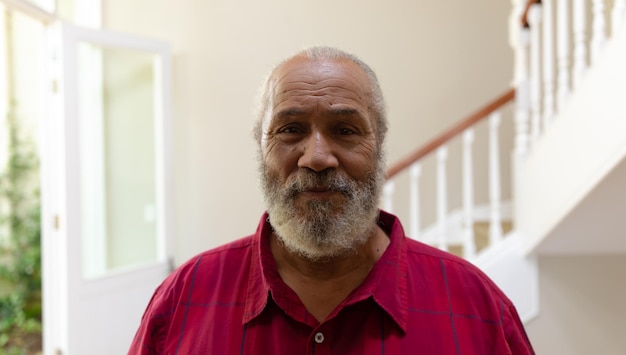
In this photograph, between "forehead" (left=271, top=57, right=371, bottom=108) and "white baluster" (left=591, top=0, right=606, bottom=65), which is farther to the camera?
"white baluster" (left=591, top=0, right=606, bottom=65)

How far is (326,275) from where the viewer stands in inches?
36.8

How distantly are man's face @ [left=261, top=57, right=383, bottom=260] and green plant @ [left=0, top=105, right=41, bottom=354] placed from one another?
4280 millimetres

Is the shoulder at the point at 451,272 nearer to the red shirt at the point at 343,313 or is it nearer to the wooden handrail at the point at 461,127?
the red shirt at the point at 343,313

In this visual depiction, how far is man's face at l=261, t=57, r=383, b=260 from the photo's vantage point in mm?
863

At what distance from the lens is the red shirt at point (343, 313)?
84cm

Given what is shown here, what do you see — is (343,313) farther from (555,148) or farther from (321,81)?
(555,148)

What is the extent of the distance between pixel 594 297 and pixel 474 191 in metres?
1.10

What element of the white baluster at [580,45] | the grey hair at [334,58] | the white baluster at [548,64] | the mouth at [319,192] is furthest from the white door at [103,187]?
the white baluster at [580,45]

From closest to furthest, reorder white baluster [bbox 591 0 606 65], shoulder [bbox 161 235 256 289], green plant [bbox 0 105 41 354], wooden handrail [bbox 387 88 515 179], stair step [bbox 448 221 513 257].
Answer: shoulder [bbox 161 235 256 289] → white baluster [bbox 591 0 606 65] → wooden handrail [bbox 387 88 515 179] → stair step [bbox 448 221 513 257] → green plant [bbox 0 105 41 354]

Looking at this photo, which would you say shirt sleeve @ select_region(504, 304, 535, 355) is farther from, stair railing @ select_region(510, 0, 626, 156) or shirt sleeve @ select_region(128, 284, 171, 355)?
stair railing @ select_region(510, 0, 626, 156)

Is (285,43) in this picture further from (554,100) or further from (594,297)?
(594,297)

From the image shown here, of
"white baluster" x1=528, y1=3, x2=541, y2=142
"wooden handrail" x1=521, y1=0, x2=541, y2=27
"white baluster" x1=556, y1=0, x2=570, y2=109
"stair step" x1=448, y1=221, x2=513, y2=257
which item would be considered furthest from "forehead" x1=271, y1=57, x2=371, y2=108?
"stair step" x1=448, y1=221, x2=513, y2=257

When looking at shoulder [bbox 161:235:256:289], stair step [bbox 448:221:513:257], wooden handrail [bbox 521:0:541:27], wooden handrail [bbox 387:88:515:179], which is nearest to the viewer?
shoulder [bbox 161:235:256:289]

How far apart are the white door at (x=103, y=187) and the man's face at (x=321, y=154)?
6.54 feet
